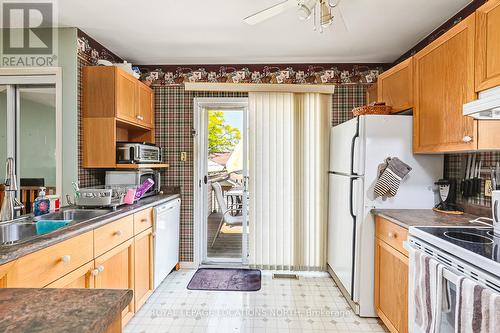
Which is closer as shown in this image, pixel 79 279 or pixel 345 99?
pixel 79 279

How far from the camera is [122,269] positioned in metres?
2.07

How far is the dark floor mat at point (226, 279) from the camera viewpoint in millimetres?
2852

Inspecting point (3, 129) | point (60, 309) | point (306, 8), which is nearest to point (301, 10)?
point (306, 8)

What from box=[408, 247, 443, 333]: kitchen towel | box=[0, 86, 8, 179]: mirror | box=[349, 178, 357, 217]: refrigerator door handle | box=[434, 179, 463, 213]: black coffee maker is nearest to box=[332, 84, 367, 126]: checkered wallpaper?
box=[349, 178, 357, 217]: refrigerator door handle

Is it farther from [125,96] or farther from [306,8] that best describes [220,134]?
[306,8]

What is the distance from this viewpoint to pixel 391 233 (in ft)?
6.56

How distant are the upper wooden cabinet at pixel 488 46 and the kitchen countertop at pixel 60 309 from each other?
197 cm

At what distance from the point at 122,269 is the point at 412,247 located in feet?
6.37

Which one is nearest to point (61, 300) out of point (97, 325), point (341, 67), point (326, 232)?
point (97, 325)

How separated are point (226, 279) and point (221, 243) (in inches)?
34.6

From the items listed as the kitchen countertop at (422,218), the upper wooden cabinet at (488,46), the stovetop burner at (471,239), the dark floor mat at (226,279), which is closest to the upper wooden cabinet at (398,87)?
the upper wooden cabinet at (488,46)

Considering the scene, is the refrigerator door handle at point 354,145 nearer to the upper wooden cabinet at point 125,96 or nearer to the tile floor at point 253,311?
the tile floor at point 253,311

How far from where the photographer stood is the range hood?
1.29m

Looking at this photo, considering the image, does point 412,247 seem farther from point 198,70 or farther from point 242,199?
point 198,70
